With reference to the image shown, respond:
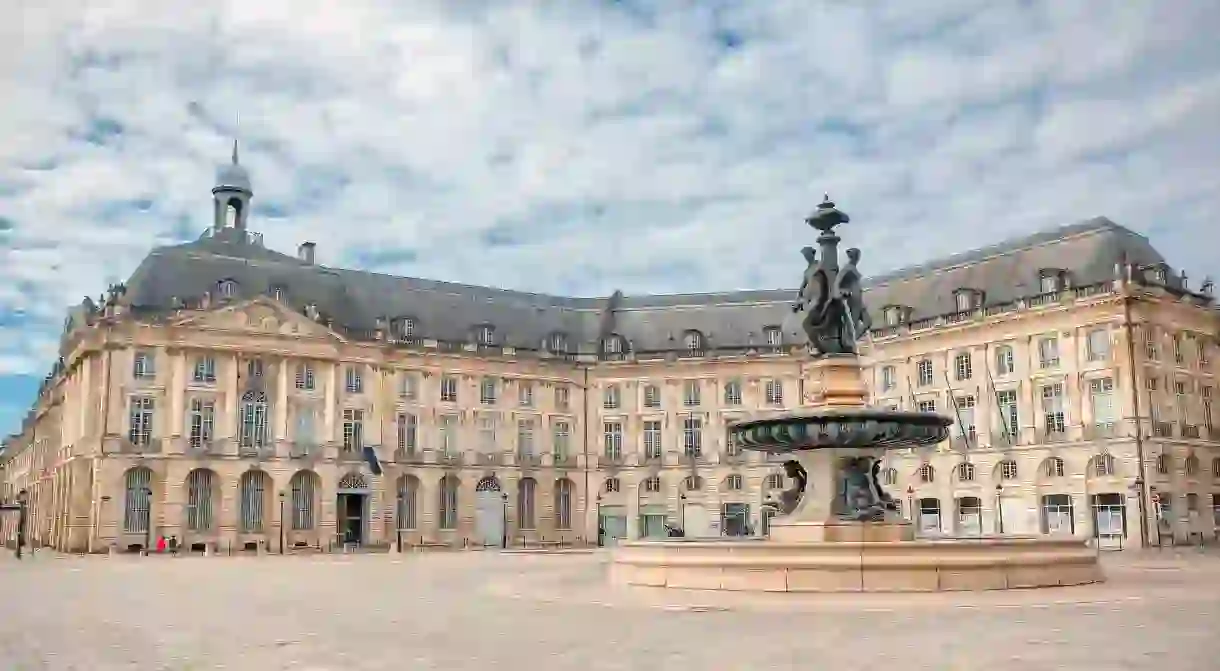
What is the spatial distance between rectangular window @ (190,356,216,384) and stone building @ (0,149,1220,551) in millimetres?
116

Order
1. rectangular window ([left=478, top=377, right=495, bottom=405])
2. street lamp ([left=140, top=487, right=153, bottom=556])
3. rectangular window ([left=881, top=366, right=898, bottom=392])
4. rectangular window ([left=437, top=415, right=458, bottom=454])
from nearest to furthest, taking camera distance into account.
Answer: street lamp ([left=140, top=487, right=153, bottom=556])
rectangular window ([left=881, top=366, right=898, bottom=392])
rectangular window ([left=437, top=415, right=458, bottom=454])
rectangular window ([left=478, top=377, right=495, bottom=405])

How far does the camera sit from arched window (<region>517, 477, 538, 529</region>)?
226 feet

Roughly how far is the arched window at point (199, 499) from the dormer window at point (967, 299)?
40.5 m

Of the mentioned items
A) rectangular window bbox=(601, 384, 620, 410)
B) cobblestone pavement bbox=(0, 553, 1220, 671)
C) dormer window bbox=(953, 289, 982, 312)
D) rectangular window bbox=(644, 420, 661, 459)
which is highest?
dormer window bbox=(953, 289, 982, 312)

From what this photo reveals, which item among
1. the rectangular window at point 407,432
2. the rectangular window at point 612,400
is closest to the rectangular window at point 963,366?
the rectangular window at point 612,400

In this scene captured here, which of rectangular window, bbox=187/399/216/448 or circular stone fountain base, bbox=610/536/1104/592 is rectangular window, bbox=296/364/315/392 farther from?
circular stone fountain base, bbox=610/536/1104/592

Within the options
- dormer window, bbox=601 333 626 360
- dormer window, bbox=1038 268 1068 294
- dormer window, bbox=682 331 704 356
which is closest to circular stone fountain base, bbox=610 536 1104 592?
dormer window, bbox=1038 268 1068 294

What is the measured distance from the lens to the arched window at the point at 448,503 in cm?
6631

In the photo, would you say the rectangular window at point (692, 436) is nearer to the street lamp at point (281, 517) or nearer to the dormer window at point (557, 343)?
the dormer window at point (557, 343)

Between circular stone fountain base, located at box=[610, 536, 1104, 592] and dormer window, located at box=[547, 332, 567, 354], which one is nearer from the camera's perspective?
circular stone fountain base, located at box=[610, 536, 1104, 592]

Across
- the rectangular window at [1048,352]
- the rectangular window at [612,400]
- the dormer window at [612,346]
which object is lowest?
the rectangular window at [612,400]

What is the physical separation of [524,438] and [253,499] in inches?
660

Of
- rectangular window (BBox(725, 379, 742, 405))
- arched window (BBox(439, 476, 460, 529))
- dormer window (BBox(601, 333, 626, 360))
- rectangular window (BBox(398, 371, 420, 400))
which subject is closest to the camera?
rectangular window (BBox(398, 371, 420, 400))

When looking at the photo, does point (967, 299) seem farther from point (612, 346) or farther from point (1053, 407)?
point (612, 346)
